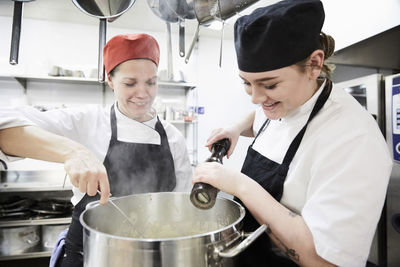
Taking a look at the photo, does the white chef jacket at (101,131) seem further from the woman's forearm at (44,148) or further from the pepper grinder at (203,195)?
the pepper grinder at (203,195)

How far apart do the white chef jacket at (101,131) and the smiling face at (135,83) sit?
9 centimetres

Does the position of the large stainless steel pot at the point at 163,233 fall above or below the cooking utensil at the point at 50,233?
above

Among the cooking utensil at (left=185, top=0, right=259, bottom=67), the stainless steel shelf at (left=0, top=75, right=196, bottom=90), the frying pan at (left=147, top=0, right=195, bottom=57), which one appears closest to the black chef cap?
the cooking utensil at (left=185, top=0, right=259, bottom=67)

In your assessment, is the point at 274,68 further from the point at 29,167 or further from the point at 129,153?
the point at 29,167

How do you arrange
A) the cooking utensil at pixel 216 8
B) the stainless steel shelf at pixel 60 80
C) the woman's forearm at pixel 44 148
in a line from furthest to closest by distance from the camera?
the stainless steel shelf at pixel 60 80 → the cooking utensil at pixel 216 8 → the woman's forearm at pixel 44 148

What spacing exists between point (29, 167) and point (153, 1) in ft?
8.70

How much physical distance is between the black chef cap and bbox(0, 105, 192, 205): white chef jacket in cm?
75

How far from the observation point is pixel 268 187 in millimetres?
829

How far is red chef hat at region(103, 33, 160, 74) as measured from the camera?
1.17m

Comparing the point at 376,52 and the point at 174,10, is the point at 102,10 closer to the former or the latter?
the point at 174,10

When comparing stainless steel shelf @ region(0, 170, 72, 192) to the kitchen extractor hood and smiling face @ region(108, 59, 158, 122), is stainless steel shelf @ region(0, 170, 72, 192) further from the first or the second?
the kitchen extractor hood

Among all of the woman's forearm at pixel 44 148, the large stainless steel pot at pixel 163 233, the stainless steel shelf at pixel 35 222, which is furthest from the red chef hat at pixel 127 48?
the stainless steel shelf at pixel 35 222

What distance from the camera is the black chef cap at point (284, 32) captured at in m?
0.70

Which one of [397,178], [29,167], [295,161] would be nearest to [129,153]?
[295,161]
